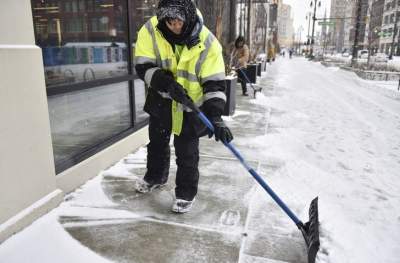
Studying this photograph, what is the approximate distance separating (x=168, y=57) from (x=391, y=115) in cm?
659

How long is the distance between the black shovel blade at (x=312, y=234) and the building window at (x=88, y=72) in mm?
2183

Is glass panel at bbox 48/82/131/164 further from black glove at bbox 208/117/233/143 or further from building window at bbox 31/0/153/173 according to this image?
black glove at bbox 208/117/233/143

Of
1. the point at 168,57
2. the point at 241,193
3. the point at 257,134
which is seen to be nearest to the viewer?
the point at 168,57

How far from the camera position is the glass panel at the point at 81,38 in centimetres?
312

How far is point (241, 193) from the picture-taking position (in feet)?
10.8

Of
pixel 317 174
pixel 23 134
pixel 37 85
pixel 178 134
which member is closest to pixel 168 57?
pixel 178 134

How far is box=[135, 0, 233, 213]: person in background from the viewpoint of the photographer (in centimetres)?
252

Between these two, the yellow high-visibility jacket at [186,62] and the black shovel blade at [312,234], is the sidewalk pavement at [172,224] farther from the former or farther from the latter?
→ the yellow high-visibility jacket at [186,62]

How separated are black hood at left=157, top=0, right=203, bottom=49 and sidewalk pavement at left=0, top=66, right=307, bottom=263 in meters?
1.44

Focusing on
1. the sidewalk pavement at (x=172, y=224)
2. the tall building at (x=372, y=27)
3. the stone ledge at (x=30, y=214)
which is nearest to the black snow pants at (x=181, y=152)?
the sidewalk pavement at (x=172, y=224)

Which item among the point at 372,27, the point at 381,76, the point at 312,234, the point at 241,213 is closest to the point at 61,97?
the point at 241,213

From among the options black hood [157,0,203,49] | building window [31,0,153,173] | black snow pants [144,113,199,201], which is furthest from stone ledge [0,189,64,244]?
black hood [157,0,203,49]

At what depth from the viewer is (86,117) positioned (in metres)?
3.94

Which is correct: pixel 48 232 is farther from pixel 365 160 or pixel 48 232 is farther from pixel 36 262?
pixel 365 160
